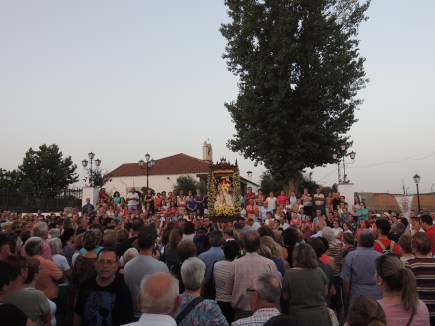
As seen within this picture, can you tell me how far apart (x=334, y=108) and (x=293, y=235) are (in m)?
21.8

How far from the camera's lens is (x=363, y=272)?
553 centimetres

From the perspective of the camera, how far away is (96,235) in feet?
18.1

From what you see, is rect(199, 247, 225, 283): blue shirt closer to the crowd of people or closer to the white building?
the crowd of people

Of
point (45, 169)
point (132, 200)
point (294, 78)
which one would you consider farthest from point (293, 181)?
point (45, 169)

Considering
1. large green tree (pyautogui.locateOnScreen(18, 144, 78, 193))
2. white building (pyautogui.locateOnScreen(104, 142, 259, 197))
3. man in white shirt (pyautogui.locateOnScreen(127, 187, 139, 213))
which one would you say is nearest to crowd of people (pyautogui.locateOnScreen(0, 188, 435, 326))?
man in white shirt (pyautogui.locateOnScreen(127, 187, 139, 213))

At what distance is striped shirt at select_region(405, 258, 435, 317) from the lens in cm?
453

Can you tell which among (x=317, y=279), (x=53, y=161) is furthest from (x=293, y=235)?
(x=53, y=161)

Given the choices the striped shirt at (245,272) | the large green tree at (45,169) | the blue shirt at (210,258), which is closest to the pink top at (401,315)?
the striped shirt at (245,272)

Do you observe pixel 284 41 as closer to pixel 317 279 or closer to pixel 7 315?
pixel 317 279

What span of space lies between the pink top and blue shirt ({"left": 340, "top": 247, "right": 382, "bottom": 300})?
211 centimetres

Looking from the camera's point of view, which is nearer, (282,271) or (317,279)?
(317,279)

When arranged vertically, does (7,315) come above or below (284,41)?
below

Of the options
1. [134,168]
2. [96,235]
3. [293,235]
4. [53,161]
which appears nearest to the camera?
[96,235]

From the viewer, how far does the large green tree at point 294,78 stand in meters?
25.4
